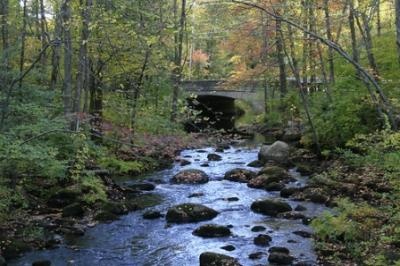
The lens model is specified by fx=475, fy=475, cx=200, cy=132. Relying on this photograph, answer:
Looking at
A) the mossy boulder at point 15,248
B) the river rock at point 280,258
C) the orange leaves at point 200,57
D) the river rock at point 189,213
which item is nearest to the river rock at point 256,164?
the river rock at point 189,213

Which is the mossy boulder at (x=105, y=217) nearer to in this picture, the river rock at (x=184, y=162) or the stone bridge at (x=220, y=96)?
the river rock at (x=184, y=162)

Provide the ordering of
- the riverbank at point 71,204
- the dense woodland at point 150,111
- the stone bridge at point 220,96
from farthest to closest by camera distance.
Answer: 1. the stone bridge at point 220,96
2. the riverbank at point 71,204
3. the dense woodland at point 150,111

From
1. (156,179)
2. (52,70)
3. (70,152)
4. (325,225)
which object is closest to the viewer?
(325,225)

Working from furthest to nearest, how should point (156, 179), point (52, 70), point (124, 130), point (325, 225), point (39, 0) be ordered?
1. point (39, 0)
2. point (52, 70)
3. point (156, 179)
4. point (124, 130)
5. point (325, 225)

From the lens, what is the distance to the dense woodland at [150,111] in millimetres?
9547

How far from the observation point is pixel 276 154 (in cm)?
2031

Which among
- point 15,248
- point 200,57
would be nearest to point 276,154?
point 15,248

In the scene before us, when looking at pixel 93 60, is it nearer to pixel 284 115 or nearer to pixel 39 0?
pixel 39 0

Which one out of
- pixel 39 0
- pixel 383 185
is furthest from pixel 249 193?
pixel 39 0

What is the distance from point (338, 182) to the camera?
14641 millimetres

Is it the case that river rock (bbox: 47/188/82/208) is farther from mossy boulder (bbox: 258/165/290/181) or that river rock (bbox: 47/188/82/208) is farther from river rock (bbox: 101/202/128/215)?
mossy boulder (bbox: 258/165/290/181)

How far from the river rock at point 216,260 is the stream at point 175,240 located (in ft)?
1.04

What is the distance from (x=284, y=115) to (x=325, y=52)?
22.4 ft

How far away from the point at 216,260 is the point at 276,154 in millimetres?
11804
